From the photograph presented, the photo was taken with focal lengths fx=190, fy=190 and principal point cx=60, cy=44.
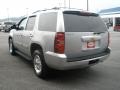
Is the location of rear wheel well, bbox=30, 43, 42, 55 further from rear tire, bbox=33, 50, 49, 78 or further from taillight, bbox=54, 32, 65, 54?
taillight, bbox=54, 32, 65, 54

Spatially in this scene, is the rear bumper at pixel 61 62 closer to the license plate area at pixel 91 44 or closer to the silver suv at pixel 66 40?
the silver suv at pixel 66 40

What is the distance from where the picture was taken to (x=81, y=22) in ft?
16.6

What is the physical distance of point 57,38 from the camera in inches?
182

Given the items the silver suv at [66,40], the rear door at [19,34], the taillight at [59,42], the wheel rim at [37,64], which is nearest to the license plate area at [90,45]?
the silver suv at [66,40]

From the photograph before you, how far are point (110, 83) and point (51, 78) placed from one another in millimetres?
1629

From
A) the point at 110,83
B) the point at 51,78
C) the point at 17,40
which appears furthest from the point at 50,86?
the point at 17,40

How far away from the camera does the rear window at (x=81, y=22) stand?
4797 millimetres

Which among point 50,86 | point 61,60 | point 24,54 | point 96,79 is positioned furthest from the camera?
point 24,54

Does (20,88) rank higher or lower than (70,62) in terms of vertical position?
lower

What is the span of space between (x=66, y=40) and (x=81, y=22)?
0.80 meters

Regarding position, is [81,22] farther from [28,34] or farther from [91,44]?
[28,34]

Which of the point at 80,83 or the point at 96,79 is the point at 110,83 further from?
the point at 80,83

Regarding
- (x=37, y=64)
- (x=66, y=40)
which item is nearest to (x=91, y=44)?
(x=66, y=40)

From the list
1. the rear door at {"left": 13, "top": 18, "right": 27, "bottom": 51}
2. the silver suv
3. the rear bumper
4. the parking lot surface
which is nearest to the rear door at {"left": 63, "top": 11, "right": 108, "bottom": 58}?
the silver suv
